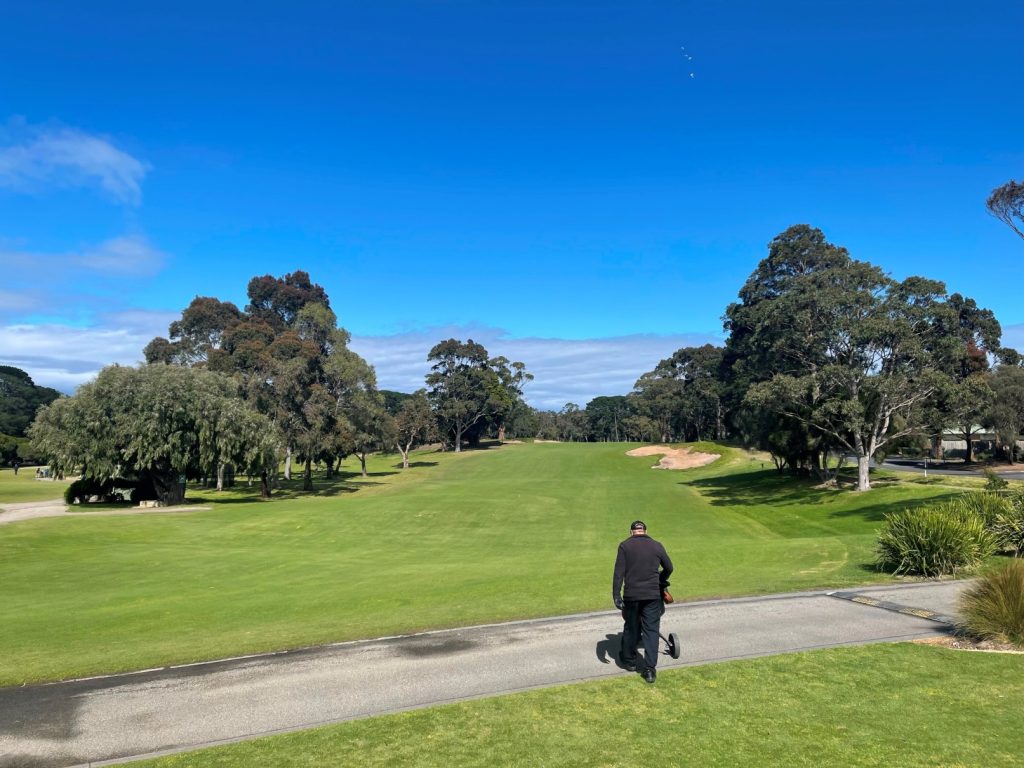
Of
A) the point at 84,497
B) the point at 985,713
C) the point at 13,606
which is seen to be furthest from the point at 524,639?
the point at 84,497

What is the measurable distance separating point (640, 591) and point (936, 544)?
10039 millimetres

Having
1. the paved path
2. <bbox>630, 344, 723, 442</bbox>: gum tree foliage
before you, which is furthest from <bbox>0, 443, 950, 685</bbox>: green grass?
<bbox>630, 344, 723, 442</bbox>: gum tree foliage

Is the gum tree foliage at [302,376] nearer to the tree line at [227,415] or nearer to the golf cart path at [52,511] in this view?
the tree line at [227,415]

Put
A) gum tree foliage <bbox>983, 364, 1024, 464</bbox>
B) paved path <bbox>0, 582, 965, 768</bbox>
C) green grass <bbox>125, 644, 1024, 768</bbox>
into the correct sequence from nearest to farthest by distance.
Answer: green grass <bbox>125, 644, 1024, 768</bbox> → paved path <bbox>0, 582, 965, 768</bbox> → gum tree foliage <bbox>983, 364, 1024, 464</bbox>

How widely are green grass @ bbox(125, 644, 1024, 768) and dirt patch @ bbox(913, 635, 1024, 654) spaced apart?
0.61 m

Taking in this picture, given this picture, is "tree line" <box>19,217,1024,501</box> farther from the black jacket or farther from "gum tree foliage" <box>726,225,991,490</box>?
the black jacket

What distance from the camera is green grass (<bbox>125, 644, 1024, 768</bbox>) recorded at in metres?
6.02

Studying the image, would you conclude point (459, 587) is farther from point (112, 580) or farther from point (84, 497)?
point (84, 497)

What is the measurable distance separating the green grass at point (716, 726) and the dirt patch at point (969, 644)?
0.61 m

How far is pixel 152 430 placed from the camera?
4262 cm

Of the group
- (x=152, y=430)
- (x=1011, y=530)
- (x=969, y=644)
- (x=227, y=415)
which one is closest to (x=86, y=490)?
(x=152, y=430)

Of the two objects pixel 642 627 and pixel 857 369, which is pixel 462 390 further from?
pixel 642 627

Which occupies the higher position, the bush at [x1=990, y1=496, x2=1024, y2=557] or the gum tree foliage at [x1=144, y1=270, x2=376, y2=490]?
the gum tree foliage at [x1=144, y1=270, x2=376, y2=490]

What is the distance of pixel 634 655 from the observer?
8.82 meters
